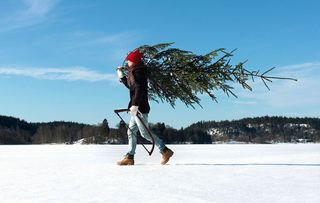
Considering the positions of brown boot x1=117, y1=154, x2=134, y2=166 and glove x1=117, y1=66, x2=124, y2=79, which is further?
glove x1=117, y1=66, x2=124, y2=79

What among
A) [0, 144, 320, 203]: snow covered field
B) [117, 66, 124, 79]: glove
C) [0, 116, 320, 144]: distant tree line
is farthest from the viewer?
[0, 116, 320, 144]: distant tree line

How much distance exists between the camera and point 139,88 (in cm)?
800

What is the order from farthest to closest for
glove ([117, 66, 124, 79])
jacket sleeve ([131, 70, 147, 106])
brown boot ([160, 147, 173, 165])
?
1. glove ([117, 66, 124, 79])
2. jacket sleeve ([131, 70, 147, 106])
3. brown boot ([160, 147, 173, 165])

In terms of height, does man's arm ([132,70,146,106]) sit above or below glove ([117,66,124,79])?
below

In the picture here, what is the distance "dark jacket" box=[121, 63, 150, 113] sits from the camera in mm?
7984

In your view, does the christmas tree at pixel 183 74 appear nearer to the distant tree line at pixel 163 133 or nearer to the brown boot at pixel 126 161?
the brown boot at pixel 126 161

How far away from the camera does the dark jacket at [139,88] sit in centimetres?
798

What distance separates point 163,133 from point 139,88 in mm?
96780

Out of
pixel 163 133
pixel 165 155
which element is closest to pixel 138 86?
pixel 165 155

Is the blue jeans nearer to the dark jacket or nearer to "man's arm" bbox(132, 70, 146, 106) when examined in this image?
the dark jacket

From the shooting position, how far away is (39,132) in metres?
140

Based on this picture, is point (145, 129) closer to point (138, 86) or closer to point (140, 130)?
point (140, 130)

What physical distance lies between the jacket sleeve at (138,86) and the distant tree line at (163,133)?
135 ft

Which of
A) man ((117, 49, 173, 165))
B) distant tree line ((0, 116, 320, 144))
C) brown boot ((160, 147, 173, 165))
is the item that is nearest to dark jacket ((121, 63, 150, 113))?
man ((117, 49, 173, 165))
